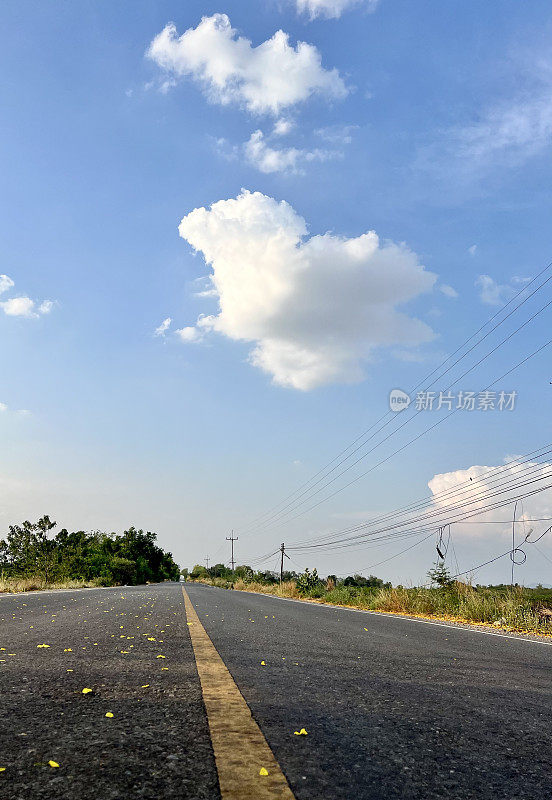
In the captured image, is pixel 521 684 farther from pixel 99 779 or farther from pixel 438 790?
pixel 99 779

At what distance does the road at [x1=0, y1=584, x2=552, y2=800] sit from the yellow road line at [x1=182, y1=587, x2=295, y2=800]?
2cm

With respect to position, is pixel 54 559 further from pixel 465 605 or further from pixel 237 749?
pixel 237 749

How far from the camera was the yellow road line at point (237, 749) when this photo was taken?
5.68ft

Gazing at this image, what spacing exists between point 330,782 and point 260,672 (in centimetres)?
232

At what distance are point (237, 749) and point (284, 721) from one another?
1.72 ft

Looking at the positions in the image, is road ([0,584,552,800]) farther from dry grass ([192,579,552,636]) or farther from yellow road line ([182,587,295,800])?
dry grass ([192,579,552,636])

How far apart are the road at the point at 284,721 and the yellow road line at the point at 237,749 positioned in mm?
25

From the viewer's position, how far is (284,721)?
260cm

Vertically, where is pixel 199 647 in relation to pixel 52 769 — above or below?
below

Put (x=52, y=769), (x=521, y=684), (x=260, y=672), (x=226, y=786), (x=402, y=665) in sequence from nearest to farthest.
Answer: (x=226, y=786)
(x=52, y=769)
(x=260, y=672)
(x=521, y=684)
(x=402, y=665)

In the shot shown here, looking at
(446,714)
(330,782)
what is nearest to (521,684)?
(446,714)

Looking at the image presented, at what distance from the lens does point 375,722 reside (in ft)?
8.85

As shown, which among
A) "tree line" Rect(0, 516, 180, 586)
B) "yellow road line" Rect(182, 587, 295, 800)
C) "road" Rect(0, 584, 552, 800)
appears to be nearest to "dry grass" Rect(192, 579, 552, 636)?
"road" Rect(0, 584, 552, 800)

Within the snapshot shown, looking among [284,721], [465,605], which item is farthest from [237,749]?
[465,605]
